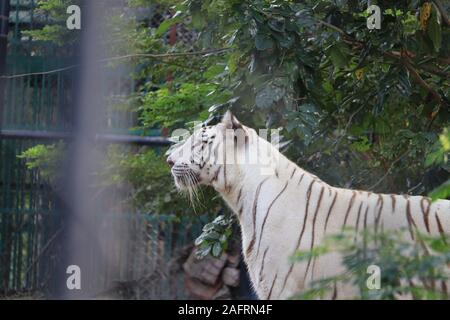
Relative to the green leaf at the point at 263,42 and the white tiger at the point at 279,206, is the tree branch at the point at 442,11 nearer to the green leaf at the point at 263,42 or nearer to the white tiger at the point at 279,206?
the green leaf at the point at 263,42

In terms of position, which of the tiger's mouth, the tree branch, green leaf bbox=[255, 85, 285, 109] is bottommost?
the tiger's mouth

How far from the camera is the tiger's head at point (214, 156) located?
4.68 metres

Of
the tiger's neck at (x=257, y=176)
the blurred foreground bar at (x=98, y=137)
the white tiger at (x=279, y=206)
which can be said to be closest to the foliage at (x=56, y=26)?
the blurred foreground bar at (x=98, y=137)

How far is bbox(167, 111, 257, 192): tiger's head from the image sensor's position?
468cm

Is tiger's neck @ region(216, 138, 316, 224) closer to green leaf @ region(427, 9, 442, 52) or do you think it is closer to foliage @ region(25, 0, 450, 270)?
foliage @ region(25, 0, 450, 270)

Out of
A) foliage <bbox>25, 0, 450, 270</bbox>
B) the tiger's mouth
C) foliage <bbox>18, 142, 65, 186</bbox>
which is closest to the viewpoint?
the tiger's mouth

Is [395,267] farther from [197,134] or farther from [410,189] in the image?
[410,189]

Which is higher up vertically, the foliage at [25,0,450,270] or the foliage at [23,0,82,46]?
the foliage at [23,0,82,46]

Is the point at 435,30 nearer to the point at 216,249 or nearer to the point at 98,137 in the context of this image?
the point at 216,249

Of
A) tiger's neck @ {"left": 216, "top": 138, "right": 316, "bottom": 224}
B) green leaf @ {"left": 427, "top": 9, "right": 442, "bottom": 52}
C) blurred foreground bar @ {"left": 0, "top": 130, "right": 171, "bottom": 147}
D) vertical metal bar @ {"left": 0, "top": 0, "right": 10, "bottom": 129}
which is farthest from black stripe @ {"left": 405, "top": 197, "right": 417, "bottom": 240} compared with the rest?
blurred foreground bar @ {"left": 0, "top": 130, "right": 171, "bottom": 147}

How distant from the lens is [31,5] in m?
7.79

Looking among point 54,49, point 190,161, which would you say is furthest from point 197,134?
point 54,49

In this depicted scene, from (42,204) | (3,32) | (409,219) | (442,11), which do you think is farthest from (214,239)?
(42,204)
